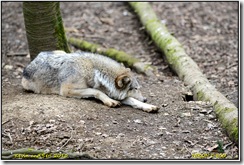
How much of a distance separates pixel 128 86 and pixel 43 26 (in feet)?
7.60

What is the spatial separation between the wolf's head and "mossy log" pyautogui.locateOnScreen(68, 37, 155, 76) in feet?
7.07

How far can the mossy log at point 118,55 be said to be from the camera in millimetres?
10836

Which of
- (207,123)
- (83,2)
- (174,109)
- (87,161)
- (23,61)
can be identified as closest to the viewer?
(87,161)

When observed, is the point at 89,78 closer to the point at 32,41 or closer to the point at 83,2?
the point at 32,41

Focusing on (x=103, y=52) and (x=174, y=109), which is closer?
(x=174, y=109)

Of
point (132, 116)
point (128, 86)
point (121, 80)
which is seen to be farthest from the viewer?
point (128, 86)

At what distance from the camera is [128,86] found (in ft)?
27.9

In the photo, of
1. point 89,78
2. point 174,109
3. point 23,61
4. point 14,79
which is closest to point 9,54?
point 23,61

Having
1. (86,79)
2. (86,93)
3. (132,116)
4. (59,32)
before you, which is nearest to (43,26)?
(59,32)

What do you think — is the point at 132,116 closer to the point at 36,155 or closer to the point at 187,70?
the point at 36,155

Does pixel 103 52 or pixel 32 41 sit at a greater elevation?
pixel 32 41

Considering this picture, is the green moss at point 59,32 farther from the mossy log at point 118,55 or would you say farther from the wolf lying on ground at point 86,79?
the mossy log at point 118,55

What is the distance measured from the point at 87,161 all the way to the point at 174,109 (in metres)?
2.59

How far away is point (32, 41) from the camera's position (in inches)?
379
